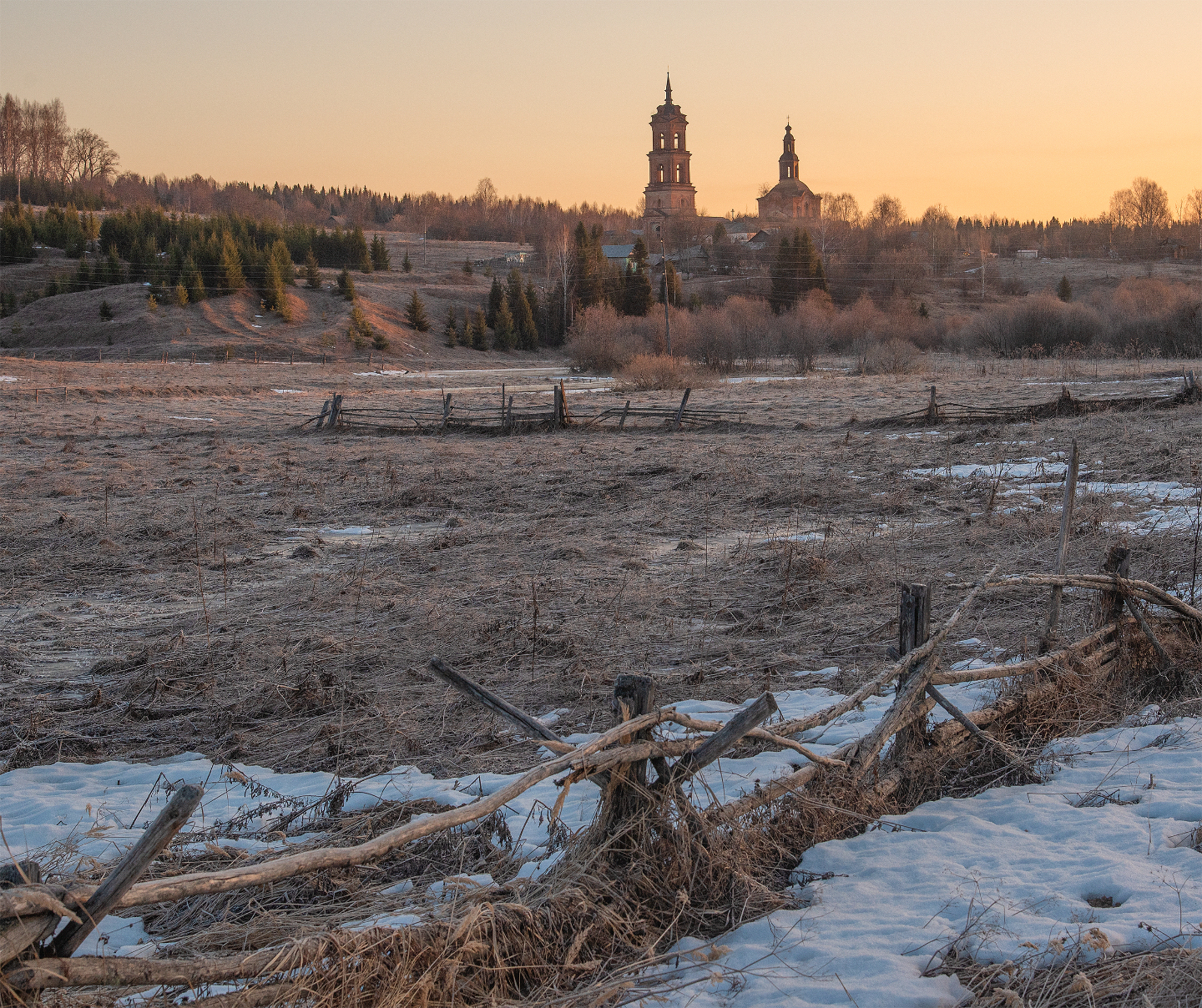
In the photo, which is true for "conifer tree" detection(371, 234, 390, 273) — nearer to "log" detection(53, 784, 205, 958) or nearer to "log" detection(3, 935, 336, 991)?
"log" detection(3, 935, 336, 991)

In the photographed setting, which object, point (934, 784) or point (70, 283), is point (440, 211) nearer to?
point (70, 283)

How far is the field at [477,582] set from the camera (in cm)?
570

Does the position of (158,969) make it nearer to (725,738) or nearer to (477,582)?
(725,738)

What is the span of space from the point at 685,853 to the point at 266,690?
3.94m

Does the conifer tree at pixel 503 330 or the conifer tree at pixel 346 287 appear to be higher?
the conifer tree at pixel 346 287

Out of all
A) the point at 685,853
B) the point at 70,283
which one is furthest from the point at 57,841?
the point at 70,283

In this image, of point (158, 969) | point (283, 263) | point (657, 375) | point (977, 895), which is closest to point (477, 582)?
point (977, 895)

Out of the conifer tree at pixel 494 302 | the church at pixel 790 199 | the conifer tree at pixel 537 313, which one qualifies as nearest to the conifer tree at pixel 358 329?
the conifer tree at pixel 494 302

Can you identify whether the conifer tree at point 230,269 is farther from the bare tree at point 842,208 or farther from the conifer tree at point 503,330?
the bare tree at point 842,208

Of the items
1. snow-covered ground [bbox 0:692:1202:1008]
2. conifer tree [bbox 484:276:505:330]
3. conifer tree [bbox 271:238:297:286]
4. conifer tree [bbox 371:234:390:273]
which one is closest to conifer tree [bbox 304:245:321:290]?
conifer tree [bbox 271:238:297:286]

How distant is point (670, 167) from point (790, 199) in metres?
17.2

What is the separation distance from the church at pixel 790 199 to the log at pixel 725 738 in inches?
4986

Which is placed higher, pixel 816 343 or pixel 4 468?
pixel 816 343

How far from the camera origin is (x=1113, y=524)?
984cm
